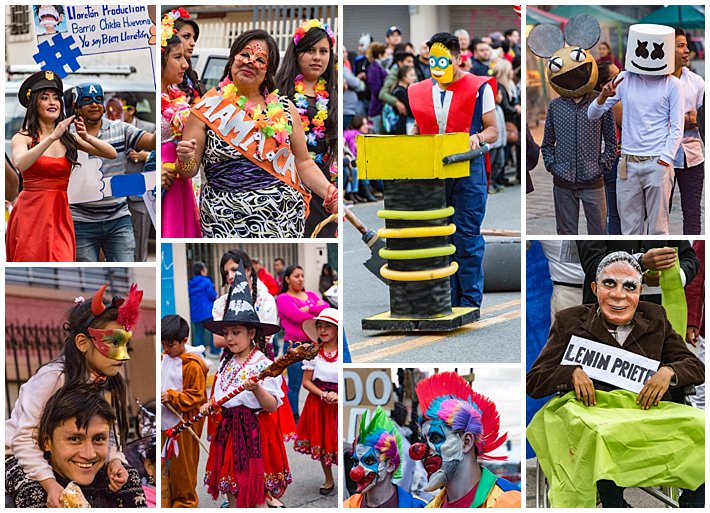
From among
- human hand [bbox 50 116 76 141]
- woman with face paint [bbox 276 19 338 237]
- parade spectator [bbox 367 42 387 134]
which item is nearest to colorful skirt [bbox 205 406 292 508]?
woman with face paint [bbox 276 19 338 237]

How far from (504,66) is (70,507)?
24.6 feet

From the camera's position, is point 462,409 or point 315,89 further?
point 315,89

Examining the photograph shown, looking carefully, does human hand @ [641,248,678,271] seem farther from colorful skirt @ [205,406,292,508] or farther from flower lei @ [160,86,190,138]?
flower lei @ [160,86,190,138]

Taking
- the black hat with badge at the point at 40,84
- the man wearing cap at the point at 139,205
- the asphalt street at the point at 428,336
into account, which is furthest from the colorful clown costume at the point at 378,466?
the black hat with badge at the point at 40,84

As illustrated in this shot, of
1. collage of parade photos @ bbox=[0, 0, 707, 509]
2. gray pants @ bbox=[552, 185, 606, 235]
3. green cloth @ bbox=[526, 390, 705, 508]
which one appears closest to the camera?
green cloth @ bbox=[526, 390, 705, 508]

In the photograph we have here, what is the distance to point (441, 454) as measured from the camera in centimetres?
543

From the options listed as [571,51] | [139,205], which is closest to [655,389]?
[571,51]

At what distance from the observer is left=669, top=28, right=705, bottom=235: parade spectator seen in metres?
5.81

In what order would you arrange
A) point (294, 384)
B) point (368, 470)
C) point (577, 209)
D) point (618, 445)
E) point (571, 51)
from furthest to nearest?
1. point (294, 384)
2. point (577, 209)
3. point (571, 51)
4. point (368, 470)
5. point (618, 445)

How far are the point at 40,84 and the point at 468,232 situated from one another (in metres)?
2.30

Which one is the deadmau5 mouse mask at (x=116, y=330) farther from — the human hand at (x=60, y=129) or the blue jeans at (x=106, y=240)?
the human hand at (x=60, y=129)

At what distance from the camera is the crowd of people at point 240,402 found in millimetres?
5891

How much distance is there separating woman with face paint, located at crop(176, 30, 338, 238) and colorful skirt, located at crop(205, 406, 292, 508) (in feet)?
3.00

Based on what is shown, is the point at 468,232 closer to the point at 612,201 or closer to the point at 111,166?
the point at 612,201
